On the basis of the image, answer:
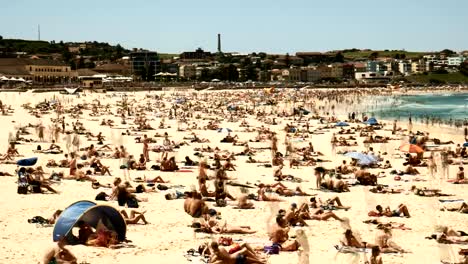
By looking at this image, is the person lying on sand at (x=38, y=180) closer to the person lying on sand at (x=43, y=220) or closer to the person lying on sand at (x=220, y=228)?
the person lying on sand at (x=43, y=220)

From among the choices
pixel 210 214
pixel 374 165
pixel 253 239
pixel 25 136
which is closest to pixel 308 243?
pixel 253 239

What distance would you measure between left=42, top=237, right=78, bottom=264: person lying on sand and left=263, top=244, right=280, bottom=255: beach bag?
262 cm

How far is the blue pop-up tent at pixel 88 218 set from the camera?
8977 mm

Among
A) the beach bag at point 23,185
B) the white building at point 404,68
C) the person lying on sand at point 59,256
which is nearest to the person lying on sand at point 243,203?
the beach bag at point 23,185

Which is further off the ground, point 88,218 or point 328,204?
point 88,218

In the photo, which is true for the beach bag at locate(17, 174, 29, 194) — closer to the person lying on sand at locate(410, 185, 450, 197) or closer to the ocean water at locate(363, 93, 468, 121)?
the person lying on sand at locate(410, 185, 450, 197)

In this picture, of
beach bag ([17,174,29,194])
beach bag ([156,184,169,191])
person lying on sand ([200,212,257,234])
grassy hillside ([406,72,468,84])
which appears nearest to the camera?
person lying on sand ([200,212,257,234])

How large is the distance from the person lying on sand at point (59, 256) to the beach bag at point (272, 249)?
8.61ft

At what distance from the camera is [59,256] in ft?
25.2

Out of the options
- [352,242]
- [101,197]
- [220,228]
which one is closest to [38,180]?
[101,197]

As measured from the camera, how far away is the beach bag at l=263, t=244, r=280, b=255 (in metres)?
8.88

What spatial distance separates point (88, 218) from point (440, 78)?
12890 cm

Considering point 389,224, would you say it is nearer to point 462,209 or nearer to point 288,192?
point 462,209

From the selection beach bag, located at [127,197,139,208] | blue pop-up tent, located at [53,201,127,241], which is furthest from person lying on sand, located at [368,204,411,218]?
blue pop-up tent, located at [53,201,127,241]
